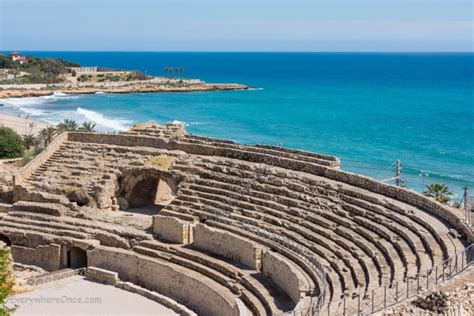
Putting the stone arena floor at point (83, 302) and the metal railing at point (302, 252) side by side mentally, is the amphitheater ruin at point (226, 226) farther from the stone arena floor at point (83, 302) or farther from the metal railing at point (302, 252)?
the stone arena floor at point (83, 302)

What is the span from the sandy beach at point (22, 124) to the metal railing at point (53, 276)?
39.5m

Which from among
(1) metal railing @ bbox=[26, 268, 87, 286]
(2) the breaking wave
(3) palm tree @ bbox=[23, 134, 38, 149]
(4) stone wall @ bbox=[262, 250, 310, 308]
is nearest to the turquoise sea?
(2) the breaking wave

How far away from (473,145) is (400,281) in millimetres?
46984

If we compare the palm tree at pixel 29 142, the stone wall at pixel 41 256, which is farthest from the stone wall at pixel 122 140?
Result: the palm tree at pixel 29 142

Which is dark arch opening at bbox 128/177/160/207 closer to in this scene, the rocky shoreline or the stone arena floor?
the stone arena floor

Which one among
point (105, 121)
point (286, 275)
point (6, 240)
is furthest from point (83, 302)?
point (105, 121)

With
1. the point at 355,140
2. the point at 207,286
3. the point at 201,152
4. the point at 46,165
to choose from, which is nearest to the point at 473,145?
the point at 355,140

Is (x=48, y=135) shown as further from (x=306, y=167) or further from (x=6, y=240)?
(x=306, y=167)

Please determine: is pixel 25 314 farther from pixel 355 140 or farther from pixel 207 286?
pixel 355 140

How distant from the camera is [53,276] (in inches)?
1062

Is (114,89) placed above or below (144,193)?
above

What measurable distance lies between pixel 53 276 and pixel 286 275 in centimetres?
990

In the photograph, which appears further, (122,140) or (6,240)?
(122,140)

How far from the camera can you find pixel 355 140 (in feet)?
215
